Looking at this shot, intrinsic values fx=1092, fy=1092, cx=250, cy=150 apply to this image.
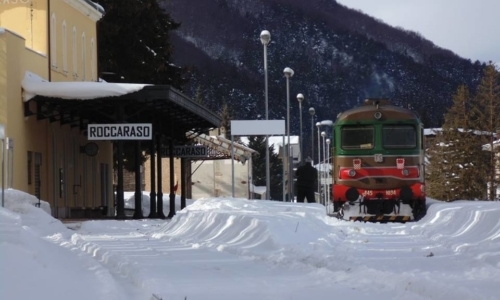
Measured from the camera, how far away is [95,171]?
148ft

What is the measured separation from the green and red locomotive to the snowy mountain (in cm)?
7570

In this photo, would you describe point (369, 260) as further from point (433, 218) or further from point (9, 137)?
point (9, 137)

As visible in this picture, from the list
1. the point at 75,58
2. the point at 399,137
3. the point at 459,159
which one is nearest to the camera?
the point at 399,137

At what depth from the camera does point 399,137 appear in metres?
30.0

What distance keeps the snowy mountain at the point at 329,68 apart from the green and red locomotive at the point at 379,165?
75701 millimetres

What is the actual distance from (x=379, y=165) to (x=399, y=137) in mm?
1026

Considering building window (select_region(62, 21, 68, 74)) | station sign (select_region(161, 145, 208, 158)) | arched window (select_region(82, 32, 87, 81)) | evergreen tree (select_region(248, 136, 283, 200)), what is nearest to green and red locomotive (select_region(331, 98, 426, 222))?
station sign (select_region(161, 145, 208, 158))

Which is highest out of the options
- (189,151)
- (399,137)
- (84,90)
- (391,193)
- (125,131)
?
(84,90)

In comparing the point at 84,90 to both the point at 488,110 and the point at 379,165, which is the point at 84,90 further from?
the point at 488,110

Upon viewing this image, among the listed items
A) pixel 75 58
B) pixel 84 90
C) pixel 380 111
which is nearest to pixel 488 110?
pixel 75 58

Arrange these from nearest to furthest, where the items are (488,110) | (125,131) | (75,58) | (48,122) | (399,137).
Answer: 1. (399,137)
2. (125,131)
3. (48,122)
4. (75,58)
5. (488,110)

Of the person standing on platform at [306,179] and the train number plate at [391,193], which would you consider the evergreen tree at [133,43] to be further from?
the train number plate at [391,193]

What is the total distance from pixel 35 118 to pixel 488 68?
53.5 metres

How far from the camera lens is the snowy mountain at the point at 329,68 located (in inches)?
5335
